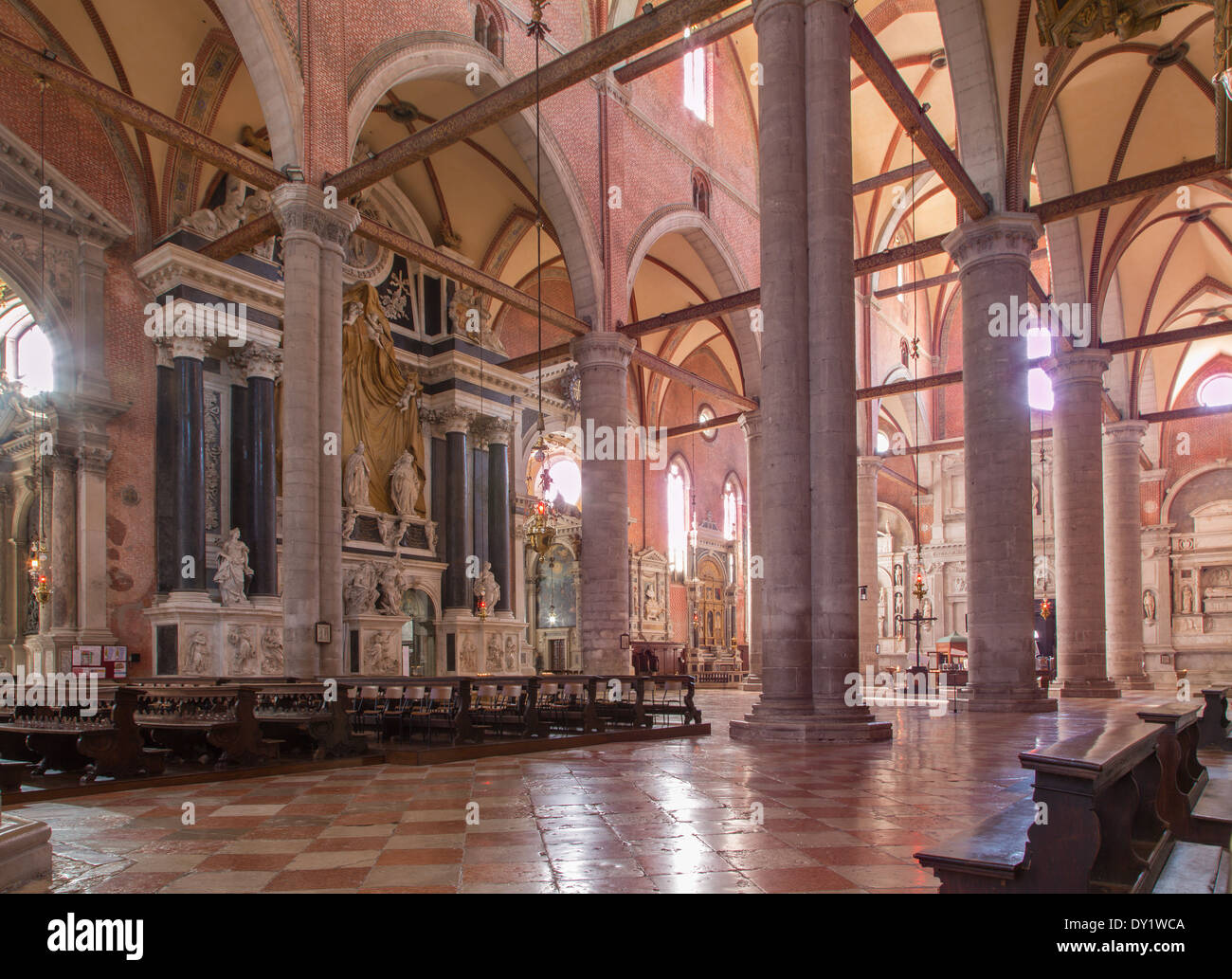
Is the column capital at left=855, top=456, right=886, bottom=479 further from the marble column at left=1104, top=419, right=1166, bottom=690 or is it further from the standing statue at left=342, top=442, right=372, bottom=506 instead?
the standing statue at left=342, top=442, right=372, bottom=506

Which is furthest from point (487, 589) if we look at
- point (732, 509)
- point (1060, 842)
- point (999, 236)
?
point (1060, 842)

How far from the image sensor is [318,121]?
1377cm

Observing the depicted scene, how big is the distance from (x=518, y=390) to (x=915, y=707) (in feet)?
43.7

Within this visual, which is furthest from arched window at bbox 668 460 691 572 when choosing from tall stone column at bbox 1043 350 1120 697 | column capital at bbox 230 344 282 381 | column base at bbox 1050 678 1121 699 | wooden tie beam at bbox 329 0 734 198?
wooden tie beam at bbox 329 0 734 198

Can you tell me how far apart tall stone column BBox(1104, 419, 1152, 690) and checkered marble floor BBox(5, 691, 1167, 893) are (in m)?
16.2

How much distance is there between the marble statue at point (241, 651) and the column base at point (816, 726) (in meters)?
9.78

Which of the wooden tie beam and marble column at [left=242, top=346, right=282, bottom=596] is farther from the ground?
the wooden tie beam

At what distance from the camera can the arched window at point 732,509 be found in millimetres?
37281

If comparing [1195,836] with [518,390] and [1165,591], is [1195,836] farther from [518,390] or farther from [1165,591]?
[1165,591]

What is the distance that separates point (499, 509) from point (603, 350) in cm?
694

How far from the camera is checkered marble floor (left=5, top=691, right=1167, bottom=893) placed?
4.33 meters

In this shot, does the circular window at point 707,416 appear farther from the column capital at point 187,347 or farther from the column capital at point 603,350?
the column capital at point 187,347

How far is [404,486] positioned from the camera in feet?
72.6
